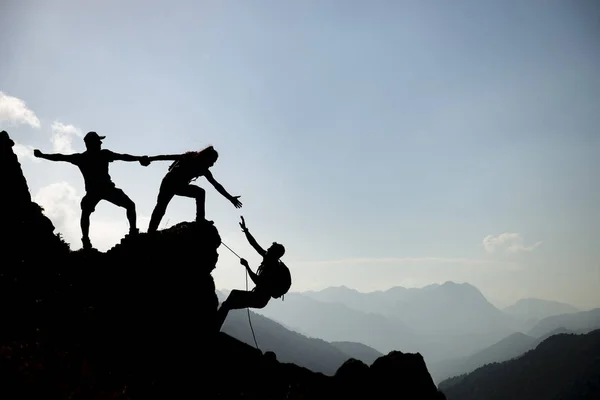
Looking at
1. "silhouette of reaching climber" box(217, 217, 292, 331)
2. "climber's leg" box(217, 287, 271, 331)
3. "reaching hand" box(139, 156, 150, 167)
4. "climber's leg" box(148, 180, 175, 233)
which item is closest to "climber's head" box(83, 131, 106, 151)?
"reaching hand" box(139, 156, 150, 167)

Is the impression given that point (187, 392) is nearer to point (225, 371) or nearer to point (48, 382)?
point (225, 371)

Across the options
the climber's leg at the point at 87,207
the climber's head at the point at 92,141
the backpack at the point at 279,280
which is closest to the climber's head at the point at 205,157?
the climber's head at the point at 92,141

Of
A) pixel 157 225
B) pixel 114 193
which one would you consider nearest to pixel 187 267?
pixel 157 225

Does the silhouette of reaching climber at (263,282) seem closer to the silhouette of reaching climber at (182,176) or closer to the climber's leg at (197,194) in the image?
the climber's leg at (197,194)

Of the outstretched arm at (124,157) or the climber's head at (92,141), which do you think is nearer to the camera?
the climber's head at (92,141)

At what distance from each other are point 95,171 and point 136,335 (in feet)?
16.9

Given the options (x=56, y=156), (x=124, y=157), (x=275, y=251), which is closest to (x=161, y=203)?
(x=124, y=157)

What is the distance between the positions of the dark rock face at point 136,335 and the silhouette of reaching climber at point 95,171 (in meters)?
1.36

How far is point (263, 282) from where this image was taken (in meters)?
11.0

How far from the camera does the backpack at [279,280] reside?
11.0 metres

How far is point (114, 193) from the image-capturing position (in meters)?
11.1

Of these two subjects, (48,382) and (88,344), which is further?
(88,344)

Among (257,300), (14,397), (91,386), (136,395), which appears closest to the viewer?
(14,397)

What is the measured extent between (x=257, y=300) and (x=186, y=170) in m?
4.60
